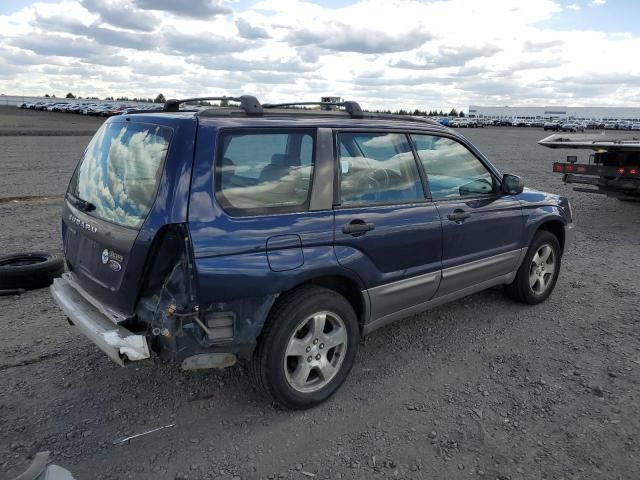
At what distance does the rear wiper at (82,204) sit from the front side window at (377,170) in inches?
64.8

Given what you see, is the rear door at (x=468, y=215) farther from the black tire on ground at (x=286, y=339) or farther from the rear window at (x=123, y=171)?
the rear window at (x=123, y=171)

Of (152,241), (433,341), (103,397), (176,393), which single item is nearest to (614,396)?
(433,341)

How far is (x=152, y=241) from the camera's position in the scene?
9.30ft

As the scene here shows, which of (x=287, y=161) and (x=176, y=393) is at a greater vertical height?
(x=287, y=161)

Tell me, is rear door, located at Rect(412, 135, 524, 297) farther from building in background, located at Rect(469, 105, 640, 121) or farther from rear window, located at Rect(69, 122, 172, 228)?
building in background, located at Rect(469, 105, 640, 121)

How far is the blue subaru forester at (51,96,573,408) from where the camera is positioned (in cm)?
286

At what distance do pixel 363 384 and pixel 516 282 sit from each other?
2.21 m

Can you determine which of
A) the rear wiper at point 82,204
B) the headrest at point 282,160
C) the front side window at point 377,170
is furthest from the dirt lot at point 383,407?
the headrest at point 282,160

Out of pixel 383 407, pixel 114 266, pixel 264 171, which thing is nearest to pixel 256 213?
pixel 264 171

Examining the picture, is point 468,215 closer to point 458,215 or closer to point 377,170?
point 458,215

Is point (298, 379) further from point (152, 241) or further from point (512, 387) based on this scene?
point (512, 387)

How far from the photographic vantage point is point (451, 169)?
4.34 m

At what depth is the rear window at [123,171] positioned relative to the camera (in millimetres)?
2971

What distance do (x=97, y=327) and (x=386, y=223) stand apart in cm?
196
